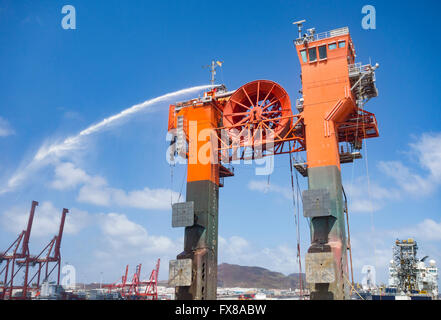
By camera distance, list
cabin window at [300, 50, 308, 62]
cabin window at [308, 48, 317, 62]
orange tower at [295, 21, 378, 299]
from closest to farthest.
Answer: orange tower at [295, 21, 378, 299], cabin window at [308, 48, 317, 62], cabin window at [300, 50, 308, 62]

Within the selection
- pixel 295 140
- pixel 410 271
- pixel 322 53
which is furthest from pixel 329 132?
pixel 410 271

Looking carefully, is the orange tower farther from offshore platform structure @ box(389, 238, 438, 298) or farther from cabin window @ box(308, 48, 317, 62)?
offshore platform structure @ box(389, 238, 438, 298)

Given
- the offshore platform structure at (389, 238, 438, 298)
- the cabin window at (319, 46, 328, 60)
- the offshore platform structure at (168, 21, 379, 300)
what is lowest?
the offshore platform structure at (389, 238, 438, 298)

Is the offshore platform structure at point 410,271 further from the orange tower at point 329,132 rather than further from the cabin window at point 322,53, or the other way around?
the cabin window at point 322,53

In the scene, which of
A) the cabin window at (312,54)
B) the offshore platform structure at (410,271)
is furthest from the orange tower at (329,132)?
the offshore platform structure at (410,271)

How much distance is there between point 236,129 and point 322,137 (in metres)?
11.5

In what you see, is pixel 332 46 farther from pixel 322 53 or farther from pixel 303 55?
pixel 303 55

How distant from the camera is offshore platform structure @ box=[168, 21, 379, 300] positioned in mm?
32375

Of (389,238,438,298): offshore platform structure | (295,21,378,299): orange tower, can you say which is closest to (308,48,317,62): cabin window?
(295,21,378,299): orange tower

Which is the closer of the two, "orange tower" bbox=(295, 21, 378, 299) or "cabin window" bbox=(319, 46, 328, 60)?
"orange tower" bbox=(295, 21, 378, 299)

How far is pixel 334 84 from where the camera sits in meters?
35.7

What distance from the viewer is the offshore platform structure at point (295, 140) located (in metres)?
32.4
